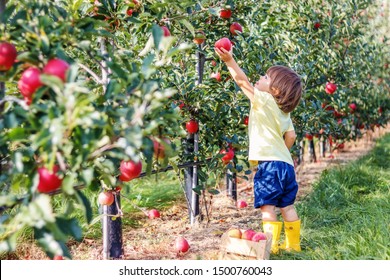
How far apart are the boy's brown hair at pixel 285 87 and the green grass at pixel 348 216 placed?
32.9 inches

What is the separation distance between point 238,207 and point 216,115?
3.88ft

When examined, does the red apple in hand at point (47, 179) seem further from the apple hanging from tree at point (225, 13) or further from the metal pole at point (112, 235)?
the apple hanging from tree at point (225, 13)

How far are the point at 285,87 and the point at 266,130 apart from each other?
0.27m

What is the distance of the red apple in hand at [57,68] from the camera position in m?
1.51

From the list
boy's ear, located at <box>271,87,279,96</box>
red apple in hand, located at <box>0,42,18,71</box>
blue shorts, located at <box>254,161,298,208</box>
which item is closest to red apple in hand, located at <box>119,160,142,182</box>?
red apple in hand, located at <box>0,42,18,71</box>

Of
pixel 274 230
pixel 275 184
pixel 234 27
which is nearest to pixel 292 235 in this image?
pixel 274 230

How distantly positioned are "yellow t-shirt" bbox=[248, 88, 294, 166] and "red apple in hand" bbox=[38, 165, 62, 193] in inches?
61.7

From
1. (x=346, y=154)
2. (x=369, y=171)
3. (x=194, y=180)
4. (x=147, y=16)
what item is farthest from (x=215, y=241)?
(x=346, y=154)

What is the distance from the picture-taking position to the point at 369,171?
195 inches

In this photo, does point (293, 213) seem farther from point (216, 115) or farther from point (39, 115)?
point (39, 115)

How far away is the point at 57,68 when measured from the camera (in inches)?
59.8

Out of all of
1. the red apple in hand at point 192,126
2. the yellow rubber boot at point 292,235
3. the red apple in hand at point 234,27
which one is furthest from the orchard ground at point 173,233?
the red apple in hand at point 234,27

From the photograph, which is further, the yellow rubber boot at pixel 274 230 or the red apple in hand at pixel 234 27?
the red apple in hand at pixel 234 27

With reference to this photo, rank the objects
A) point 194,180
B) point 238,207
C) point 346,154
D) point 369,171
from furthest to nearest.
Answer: point 346,154
point 369,171
point 238,207
point 194,180
